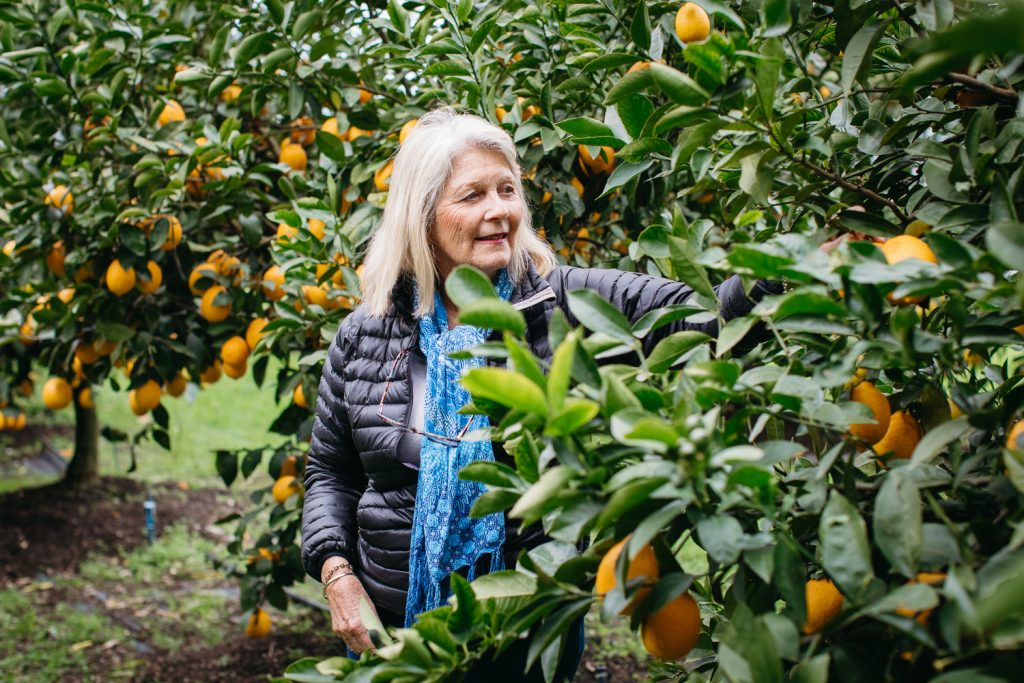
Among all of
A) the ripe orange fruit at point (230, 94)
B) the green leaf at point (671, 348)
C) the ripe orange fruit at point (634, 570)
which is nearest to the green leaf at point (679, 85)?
the green leaf at point (671, 348)

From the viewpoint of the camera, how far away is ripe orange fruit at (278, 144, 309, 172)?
2.62 m

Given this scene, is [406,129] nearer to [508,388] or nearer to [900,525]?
[508,388]

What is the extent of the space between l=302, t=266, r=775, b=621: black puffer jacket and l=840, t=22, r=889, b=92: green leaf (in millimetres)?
442

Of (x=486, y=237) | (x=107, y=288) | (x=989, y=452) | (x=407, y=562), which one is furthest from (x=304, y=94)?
(x=989, y=452)

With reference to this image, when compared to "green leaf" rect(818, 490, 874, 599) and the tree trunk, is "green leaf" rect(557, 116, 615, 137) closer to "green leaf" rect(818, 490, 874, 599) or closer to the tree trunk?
"green leaf" rect(818, 490, 874, 599)

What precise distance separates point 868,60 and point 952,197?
0.72 feet

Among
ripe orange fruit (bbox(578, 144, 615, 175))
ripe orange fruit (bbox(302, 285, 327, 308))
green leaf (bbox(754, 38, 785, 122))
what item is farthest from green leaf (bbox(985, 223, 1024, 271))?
ripe orange fruit (bbox(302, 285, 327, 308))

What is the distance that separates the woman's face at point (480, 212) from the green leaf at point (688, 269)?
648mm

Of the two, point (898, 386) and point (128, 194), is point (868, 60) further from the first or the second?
point (128, 194)

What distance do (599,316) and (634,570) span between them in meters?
0.26

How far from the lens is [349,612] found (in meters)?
1.64

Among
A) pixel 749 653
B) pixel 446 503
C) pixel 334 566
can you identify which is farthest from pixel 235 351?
pixel 749 653

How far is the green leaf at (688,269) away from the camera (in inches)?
38.3

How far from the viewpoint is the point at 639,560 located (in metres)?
0.86
